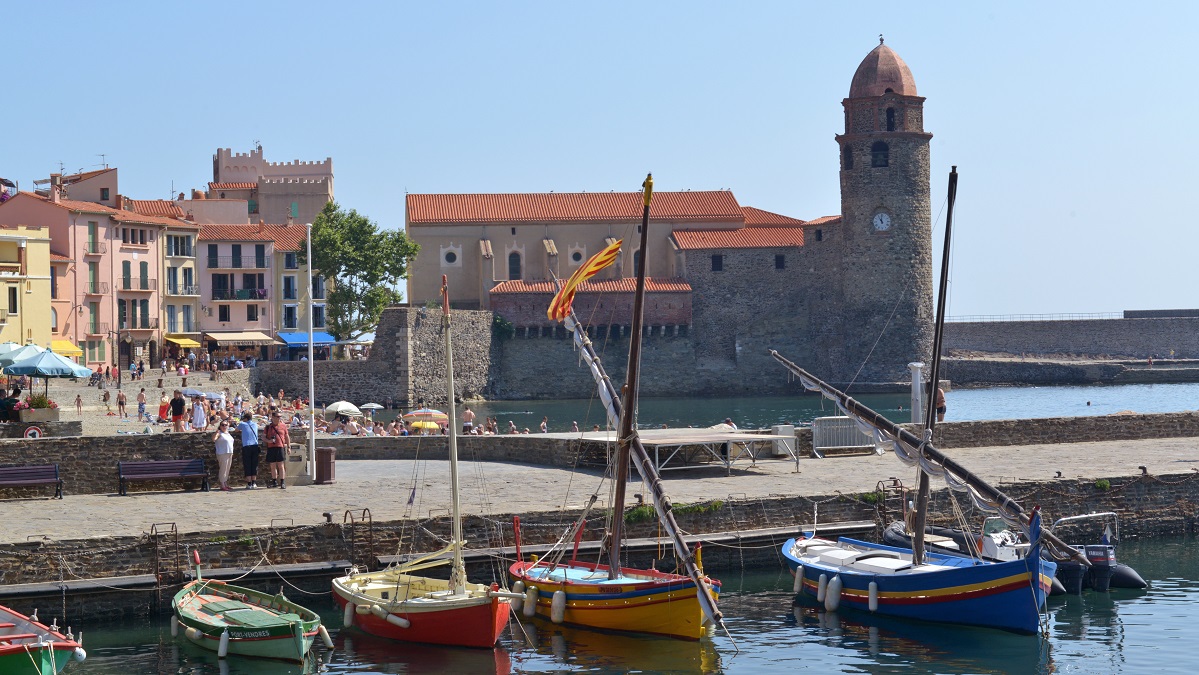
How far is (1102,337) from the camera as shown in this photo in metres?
89.7

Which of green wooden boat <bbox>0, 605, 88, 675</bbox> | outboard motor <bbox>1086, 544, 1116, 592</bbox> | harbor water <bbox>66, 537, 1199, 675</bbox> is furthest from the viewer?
outboard motor <bbox>1086, 544, 1116, 592</bbox>

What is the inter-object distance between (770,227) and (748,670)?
65521 millimetres

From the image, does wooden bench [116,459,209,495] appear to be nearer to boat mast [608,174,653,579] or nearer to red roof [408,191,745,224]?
boat mast [608,174,653,579]

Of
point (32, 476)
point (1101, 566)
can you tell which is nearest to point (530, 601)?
point (1101, 566)

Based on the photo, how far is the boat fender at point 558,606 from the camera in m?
17.7

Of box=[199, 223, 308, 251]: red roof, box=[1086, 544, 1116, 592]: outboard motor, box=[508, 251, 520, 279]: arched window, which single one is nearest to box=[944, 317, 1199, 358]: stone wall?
box=[508, 251, 520, 279]: arched window

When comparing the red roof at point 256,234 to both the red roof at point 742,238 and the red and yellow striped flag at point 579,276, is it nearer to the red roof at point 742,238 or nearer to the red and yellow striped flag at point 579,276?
the red roof at point 742,238

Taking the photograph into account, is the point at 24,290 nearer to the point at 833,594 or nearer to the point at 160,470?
the point at 160,470

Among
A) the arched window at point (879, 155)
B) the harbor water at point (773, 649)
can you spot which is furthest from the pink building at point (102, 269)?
the harbor water at point (773, 649)

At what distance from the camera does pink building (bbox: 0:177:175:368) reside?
59656 millimetres

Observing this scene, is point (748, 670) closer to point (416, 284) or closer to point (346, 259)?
point (346, 259)

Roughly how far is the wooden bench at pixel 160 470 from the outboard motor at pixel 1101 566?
1292 cm

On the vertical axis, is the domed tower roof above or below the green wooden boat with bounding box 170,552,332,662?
above

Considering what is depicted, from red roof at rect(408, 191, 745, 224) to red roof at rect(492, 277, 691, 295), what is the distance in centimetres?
397
